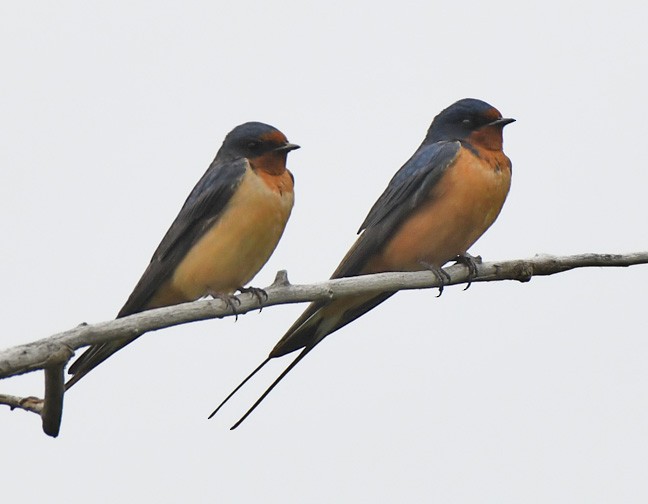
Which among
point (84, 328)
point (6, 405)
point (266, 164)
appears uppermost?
point (266, 164)

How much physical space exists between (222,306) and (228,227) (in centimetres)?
91

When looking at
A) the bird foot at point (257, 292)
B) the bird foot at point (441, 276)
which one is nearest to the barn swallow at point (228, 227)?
the bird foot at point (257, 292)

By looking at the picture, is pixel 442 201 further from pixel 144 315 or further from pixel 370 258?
pixel 144 315

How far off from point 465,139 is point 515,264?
137cm

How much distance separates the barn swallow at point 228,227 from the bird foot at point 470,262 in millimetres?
1055

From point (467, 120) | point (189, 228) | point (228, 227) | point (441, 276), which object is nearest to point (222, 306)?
point (228, 227)

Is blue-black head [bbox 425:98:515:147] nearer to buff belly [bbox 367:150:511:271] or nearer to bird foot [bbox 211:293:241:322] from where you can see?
buff belly [bbox 367:150:511:271]

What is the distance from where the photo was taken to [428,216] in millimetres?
8266

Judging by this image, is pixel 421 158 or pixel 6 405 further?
pixel 421 158

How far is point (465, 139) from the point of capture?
338 inches

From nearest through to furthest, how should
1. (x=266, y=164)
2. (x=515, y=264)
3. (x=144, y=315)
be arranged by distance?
(x=144, y=315)
(x=515, y=264)
(x=266, y=164)

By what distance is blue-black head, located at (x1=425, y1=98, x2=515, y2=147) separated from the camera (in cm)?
861

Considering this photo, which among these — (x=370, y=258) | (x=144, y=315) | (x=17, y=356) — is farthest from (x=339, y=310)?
(x=17, y=356)

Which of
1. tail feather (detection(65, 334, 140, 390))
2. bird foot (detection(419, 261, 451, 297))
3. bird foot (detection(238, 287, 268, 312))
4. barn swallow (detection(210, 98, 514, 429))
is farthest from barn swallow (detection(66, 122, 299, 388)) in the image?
bird foot (detection(419, 261, 451, 297))
